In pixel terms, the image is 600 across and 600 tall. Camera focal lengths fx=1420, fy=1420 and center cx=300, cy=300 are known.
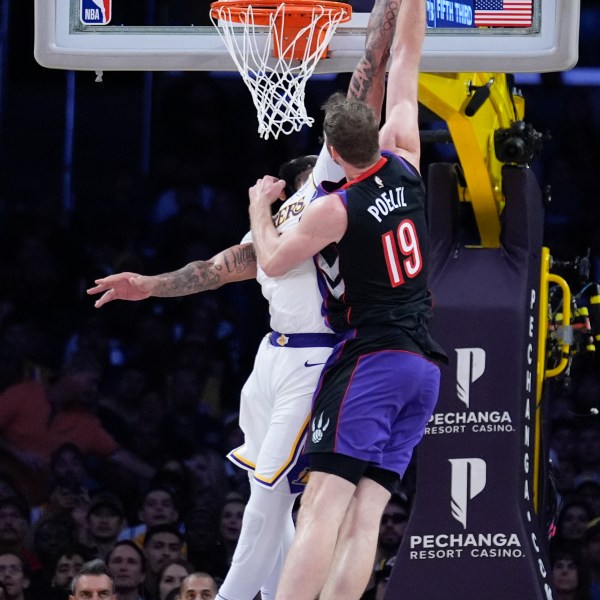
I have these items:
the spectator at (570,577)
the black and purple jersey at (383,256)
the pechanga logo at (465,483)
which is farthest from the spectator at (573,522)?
the black and purple jersey at (383,256)

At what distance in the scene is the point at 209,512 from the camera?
9.55 meters

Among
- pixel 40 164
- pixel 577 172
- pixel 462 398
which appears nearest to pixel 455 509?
pixel 462 398

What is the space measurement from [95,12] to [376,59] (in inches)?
63.3

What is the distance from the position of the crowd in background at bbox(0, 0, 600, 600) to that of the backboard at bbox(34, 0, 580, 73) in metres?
2.53

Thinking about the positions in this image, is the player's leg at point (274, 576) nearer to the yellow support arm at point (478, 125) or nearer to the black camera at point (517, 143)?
the yellow support arm at point (478, 125)

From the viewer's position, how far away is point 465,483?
26.0 ft

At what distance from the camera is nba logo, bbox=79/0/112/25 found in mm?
6879

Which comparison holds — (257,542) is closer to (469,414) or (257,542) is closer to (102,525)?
(469,414)

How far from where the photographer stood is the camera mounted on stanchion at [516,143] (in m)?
7.87

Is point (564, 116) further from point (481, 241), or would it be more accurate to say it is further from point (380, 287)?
point (380, 287)

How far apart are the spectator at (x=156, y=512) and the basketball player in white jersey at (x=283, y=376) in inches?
139

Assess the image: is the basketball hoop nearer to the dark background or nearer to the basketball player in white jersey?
the basketball player in white jersey

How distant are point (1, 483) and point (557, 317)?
4.02 m

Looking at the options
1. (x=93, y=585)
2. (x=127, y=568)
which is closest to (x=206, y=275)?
(x=93, y=585)
